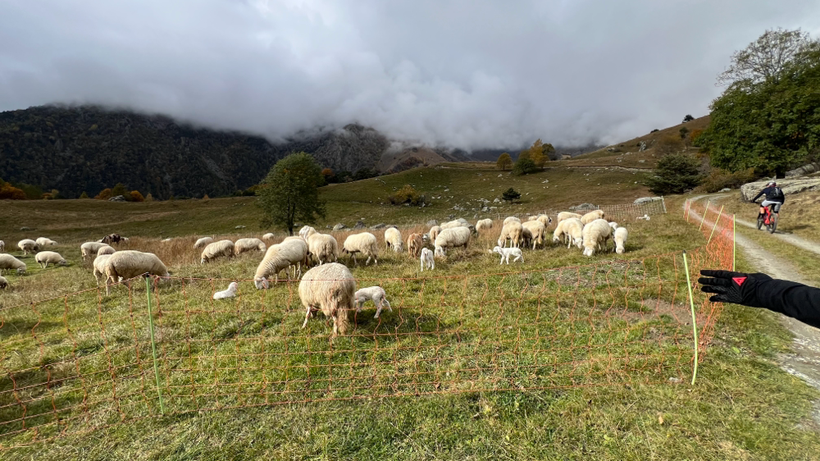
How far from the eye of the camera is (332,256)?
1273cm

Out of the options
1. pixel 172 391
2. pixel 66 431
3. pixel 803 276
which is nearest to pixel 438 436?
pixel 172 391

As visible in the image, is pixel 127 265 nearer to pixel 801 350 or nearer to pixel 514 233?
pixel 514 233

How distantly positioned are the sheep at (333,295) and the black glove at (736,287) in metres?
5.57

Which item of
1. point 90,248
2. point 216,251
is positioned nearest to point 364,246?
point 216,251

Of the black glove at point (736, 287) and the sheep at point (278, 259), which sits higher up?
the black glove at point (736, 287)

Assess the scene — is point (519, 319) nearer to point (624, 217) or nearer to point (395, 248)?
point (395, 248)

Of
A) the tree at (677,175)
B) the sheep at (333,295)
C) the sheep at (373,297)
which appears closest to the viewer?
the sheep at (333,295)

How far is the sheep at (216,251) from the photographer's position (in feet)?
50.9

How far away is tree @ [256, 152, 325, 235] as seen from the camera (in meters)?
30.2

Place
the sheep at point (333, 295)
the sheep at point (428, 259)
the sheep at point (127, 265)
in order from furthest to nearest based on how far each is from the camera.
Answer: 1. the sheep at point (428, 259)
2. the sheep at point (127, 265)
3. the sheep at point (333, 295)

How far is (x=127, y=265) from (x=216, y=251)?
529cm

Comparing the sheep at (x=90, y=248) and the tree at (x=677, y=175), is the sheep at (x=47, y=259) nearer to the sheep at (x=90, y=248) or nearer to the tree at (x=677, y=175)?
the sheep at (x=90, y=248)

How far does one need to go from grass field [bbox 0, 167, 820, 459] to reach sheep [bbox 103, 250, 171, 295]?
1466 mm

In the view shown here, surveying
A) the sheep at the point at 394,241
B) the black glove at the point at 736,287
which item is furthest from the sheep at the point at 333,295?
the sheep at the point at 394,241
